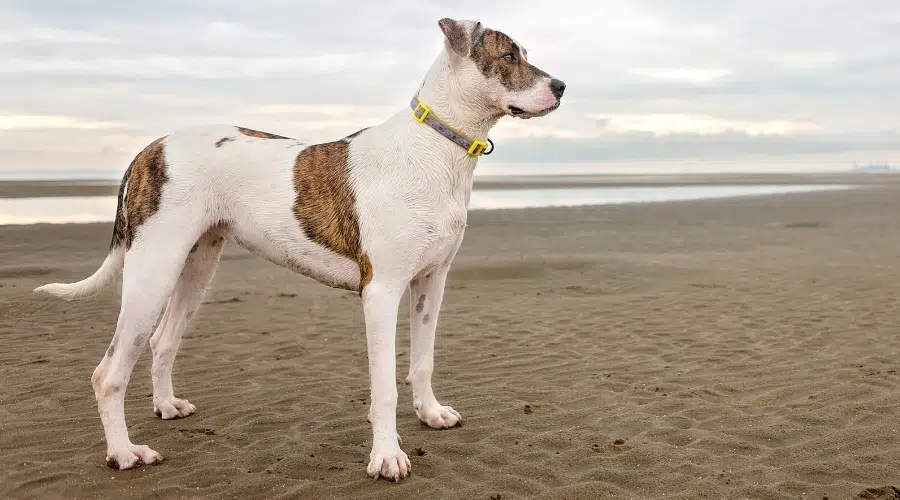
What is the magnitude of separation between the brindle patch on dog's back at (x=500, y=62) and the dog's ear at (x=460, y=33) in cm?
5

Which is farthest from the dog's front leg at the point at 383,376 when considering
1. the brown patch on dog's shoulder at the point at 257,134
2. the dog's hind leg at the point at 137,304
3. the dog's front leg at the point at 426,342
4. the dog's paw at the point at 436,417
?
the brown patch on dog's shoulder at the point at 257,134

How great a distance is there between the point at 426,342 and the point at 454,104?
69.8 inches

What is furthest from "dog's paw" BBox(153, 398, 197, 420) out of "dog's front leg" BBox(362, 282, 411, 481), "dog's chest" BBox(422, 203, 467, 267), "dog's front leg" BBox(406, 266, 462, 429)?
"dog's chest" BBox(422, 203, 467, 267)

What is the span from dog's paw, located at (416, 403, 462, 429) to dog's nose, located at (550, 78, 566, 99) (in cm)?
259

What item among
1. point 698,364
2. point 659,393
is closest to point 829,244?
point 698,364

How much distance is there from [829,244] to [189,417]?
55.7ft

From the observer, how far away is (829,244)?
60.1 ft

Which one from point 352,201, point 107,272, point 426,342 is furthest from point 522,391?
point 107,272

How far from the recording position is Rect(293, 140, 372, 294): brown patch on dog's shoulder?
471cm

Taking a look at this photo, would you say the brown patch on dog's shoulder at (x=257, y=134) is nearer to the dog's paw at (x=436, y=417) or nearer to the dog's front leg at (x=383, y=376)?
the dog's front leg at (x=383, y=376)

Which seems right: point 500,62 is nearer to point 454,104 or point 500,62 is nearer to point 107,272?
point 454,104

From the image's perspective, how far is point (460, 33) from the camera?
458 centimetres

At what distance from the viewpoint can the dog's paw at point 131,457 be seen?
4.88 m

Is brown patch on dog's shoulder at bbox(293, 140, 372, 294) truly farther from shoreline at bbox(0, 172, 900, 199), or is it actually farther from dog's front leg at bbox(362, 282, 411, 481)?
shoreline at bbox(0, 172, 900, 199)
